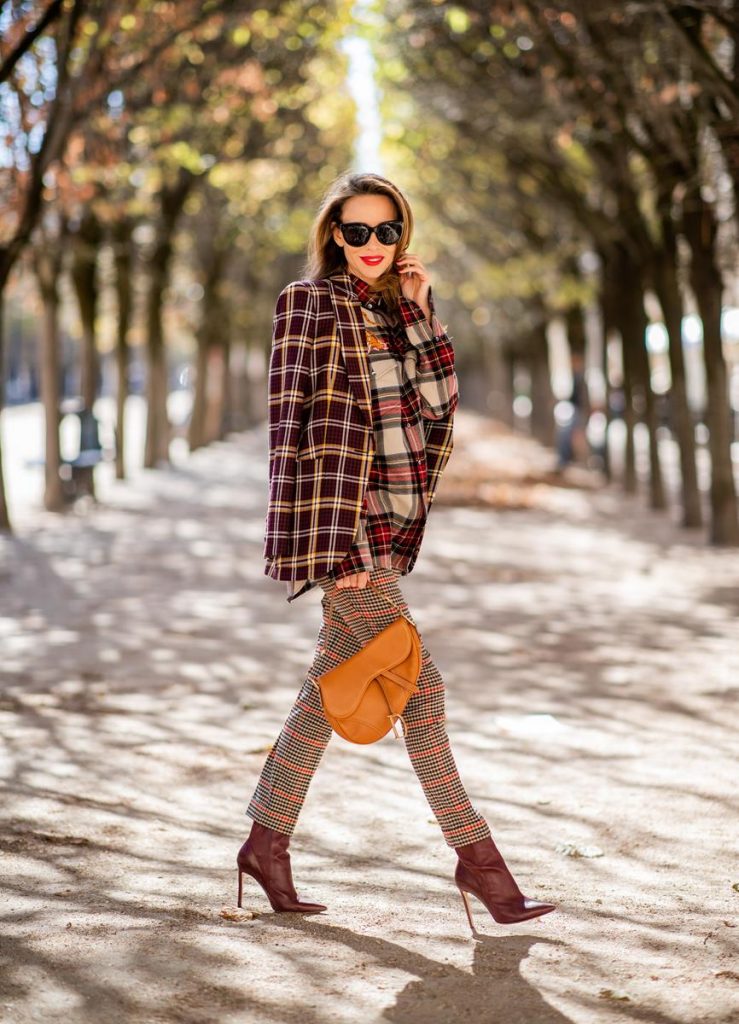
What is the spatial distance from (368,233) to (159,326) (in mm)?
22568

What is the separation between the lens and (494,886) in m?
3.98

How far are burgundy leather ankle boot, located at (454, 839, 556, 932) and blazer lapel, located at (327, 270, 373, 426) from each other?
4.08 feet

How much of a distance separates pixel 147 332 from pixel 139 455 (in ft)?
24.5

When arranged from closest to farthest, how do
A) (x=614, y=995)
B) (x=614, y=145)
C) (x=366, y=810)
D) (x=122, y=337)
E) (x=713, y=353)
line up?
1. (x=614, y=995)
2. (x=366, y=810)
3. (x=713, y=353)
4. (x=614, y=145)
5. (x=122, y=337)

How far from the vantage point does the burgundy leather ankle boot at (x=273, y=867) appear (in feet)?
13.6

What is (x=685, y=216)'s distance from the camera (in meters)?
14.6

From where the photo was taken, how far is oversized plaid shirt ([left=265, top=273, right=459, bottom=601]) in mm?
3988

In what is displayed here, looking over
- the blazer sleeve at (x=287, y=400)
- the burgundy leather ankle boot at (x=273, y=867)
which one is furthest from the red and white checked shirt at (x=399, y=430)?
the burgundy leather ankle boot at (x=273, y=867)

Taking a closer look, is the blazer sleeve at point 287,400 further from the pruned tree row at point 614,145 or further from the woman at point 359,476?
the pruned tree row at point 614,145

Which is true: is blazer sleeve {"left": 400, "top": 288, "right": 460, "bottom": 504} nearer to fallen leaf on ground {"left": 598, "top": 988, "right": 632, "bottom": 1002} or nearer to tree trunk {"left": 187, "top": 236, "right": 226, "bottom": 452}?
fallen leaf on ground {"left": 598, "top": 988, "right": 632, "bottom": 1002}

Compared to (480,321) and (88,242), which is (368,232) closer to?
(88,242)

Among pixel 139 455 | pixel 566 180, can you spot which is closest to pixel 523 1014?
pixel 566 180

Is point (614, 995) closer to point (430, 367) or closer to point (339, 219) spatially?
point (430, 367)

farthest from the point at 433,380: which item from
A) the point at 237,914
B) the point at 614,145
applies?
the point at 614,145
